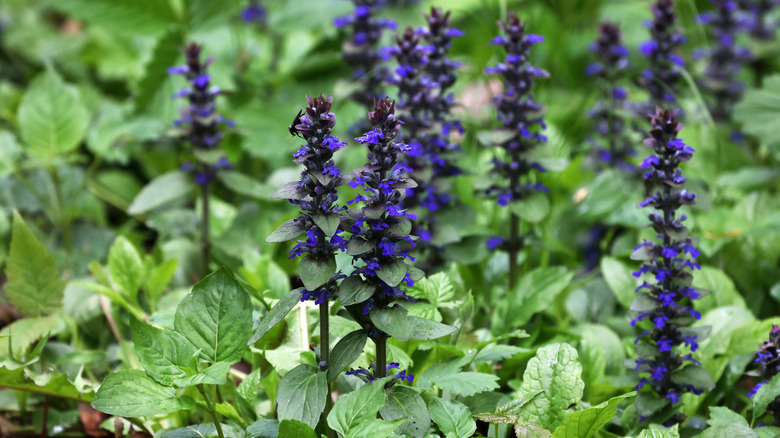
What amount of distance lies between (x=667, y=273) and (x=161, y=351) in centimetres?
137

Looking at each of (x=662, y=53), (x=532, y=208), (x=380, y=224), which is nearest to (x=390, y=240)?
(x=380, y=224)

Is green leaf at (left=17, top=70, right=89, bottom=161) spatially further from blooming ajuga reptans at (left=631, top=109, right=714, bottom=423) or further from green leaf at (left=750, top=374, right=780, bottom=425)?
green leaf at (left=750, top=374, right=780, bottom=425)

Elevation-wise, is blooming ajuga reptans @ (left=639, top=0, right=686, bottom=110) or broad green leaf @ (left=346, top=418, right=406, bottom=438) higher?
blooming ajuga reptans @ (left=639, top=0, right=686, bottom=110)

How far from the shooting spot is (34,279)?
2266mm

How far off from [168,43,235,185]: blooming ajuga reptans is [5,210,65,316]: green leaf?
0.63 meters

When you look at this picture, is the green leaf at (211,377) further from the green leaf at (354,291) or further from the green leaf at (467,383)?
the green leaf at (467,383)

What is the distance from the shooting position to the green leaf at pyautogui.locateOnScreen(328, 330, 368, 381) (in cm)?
165

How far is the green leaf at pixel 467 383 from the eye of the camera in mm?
1708

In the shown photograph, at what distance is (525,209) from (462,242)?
0.29 metres

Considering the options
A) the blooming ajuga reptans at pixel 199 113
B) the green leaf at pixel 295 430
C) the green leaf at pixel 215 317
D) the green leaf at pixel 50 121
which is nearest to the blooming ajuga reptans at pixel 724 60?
the blooming ajuga reptans at pixel 199 113

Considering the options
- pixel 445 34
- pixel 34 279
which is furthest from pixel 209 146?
pixel 445 34

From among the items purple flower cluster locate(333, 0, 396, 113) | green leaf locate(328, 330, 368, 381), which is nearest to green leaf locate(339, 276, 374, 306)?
green leaf locate(328, 330, 368, 381)

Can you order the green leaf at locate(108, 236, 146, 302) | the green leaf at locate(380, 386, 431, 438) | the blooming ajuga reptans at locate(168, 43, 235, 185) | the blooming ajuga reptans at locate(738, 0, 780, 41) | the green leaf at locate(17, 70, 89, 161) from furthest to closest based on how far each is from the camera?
the blooming ajuga reptans at locate(738, 0, 780, 41)
the green leaf at locate(17, 70, 89, 161)
the blooming ajuga reptans at locate(168, 43, 235, 185)
the green leaf at locate(108, 236, 146, 302)
the green leaf at locate(380, 386, 431, 438)

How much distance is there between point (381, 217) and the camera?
164 centimetres
